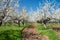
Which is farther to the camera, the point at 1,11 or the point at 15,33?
the point at 15,33

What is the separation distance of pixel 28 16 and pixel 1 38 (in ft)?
121

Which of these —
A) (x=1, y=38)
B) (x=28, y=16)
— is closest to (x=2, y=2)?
(x=1, y=38)

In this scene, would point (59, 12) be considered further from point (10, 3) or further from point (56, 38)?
point (10, 3)

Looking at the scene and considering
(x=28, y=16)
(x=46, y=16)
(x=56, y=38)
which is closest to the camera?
(x=56, y=38)

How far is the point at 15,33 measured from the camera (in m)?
17.4

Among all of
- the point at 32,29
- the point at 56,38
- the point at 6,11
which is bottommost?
the point at 56,38

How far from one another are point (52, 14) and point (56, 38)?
17072 mm

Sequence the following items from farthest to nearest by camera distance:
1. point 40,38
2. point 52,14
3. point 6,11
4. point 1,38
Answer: point 52,14 < point 40,38 < point 1,38 < point 6,11

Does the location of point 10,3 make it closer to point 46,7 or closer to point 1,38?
point 1,38

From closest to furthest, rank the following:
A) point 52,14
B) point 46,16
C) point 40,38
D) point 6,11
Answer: point 6,11, point 40,38, point 46,16, point 52,14

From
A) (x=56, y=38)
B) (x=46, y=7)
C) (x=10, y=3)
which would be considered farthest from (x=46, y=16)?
(x=10, y=3)

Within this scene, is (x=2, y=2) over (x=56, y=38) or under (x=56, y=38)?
over

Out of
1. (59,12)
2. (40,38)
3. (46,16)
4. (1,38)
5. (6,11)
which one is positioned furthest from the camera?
(59,12)

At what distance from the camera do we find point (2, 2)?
50.8 feet
